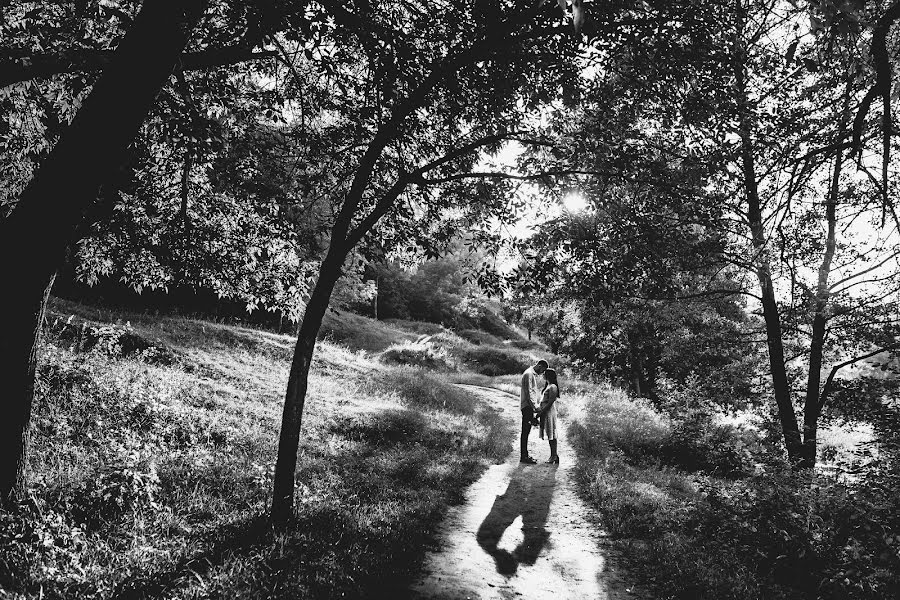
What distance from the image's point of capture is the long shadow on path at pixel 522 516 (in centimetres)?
→ 598

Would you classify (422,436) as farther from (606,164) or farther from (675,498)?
(606,164)

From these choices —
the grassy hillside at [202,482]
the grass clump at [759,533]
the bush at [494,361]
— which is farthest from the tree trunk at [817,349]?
the bush at [494,361]

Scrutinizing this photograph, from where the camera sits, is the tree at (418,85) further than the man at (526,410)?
No

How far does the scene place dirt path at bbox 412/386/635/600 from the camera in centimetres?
511

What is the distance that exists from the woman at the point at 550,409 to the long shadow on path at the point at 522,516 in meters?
0.67

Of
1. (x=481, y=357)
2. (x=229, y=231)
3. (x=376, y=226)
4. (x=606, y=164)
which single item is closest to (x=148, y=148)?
(x=229, y=231)

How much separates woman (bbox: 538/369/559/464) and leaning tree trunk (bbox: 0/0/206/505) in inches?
363

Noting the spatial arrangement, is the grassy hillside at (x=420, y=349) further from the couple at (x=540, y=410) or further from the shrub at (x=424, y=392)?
the couple at (x=540, y=410)

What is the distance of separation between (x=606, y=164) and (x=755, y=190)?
688cm

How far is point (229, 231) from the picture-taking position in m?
8.24

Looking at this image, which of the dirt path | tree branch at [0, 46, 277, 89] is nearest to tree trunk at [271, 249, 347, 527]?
the dirt path

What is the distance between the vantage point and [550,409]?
36.2 feet

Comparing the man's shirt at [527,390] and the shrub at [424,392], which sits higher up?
the man's shirt at [527,390]

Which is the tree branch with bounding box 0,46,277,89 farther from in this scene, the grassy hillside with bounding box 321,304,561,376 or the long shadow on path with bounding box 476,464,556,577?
the grassy hillside with bounding box 321,304,561,376
